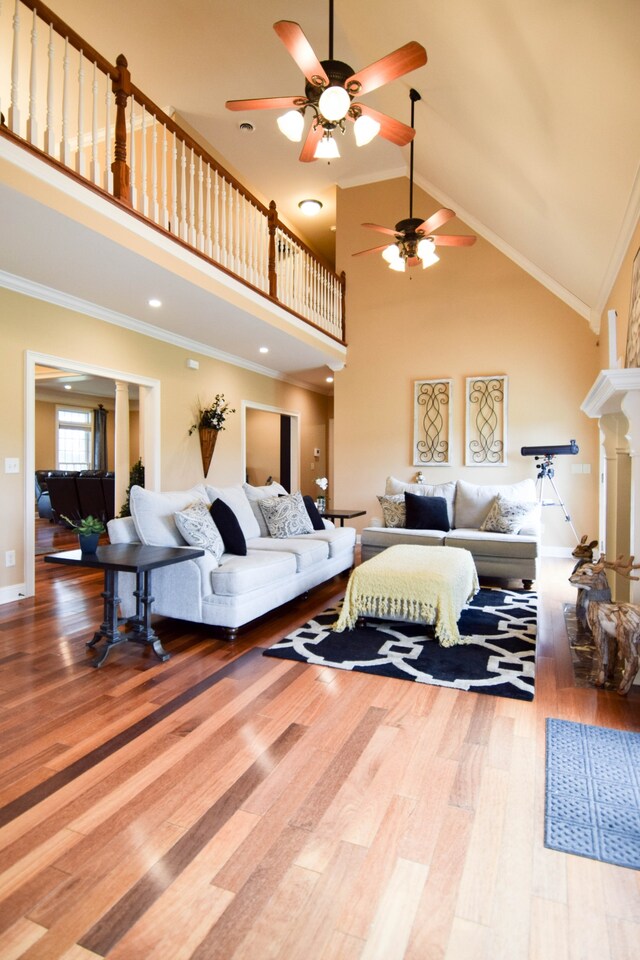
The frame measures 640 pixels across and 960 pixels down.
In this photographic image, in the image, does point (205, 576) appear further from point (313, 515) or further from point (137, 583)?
point (313, 515)

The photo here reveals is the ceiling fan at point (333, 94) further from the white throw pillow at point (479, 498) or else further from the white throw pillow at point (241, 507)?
the white throw pillow at point (479, 498)

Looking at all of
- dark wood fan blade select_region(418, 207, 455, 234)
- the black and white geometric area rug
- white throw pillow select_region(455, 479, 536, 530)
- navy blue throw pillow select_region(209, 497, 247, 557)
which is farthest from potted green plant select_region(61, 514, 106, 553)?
white throw pillow select_region(455, 479, 536, 530)

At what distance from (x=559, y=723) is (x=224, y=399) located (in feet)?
19.9

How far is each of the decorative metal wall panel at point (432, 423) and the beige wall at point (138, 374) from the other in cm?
262

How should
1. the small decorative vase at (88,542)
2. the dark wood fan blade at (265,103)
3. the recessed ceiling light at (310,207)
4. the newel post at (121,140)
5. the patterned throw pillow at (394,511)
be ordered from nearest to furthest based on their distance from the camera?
the dark wood fan blade at (265,103)
the small decorative vase at (88,542)
the newel post at (121,140)
the patterned throw pillow at (394,511)
the recessed ceiling light at (310,207)

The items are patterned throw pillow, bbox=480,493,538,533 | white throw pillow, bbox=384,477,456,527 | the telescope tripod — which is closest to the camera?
patterned throw pillow, bbox=480,493,538,533

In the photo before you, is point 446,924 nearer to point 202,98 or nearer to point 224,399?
point 224,399

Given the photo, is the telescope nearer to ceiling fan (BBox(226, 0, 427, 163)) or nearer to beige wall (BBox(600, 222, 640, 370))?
beige wall (BBox(600, 222, 640, 370))

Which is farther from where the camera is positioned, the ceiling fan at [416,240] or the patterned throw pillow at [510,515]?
the patterned throw pillow at [510,515]

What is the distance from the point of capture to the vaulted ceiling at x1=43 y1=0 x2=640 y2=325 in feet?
9.01

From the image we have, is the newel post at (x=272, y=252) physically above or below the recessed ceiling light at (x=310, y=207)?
below

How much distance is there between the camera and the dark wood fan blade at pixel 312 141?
10.9ft

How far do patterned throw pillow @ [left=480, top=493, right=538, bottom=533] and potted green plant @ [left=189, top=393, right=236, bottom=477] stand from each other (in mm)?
3712

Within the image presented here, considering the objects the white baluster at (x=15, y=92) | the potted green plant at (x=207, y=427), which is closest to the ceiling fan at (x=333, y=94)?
the white baluster at (x=15, y=92)
